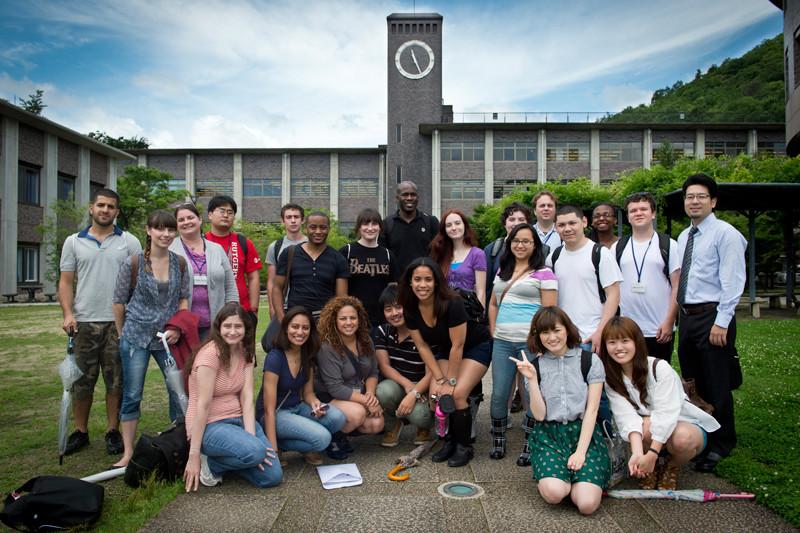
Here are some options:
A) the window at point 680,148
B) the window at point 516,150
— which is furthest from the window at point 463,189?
the window at point 680,148

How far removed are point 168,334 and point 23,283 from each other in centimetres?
3090

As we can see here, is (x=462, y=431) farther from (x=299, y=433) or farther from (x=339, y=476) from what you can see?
(x=299, y=433)

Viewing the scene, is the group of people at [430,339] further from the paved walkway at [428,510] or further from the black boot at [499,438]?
the paved walkway at [428,510]

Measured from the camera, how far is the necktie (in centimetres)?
447

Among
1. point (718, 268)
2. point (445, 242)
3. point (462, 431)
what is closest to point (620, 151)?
point (445, 242)

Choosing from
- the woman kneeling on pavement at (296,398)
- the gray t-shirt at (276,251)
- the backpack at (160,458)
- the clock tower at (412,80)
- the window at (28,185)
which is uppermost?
the clock tower at (412,80)

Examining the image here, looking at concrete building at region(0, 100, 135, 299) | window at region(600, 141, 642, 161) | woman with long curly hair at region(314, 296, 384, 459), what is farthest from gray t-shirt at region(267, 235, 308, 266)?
window at region(600, 141, 642, 161)

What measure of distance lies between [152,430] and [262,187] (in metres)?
47.0

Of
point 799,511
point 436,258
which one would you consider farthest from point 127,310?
point 799,511

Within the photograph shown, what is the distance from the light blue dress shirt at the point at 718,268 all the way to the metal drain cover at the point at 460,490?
2195mm

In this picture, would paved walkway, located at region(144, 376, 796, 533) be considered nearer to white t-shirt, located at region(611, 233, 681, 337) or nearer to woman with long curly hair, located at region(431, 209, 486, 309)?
white t-shirt, located at region(611, 233, 681, 337)

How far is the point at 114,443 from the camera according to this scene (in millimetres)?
4855

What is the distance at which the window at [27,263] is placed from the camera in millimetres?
29547

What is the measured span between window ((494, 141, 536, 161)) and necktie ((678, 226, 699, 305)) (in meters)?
43.1
